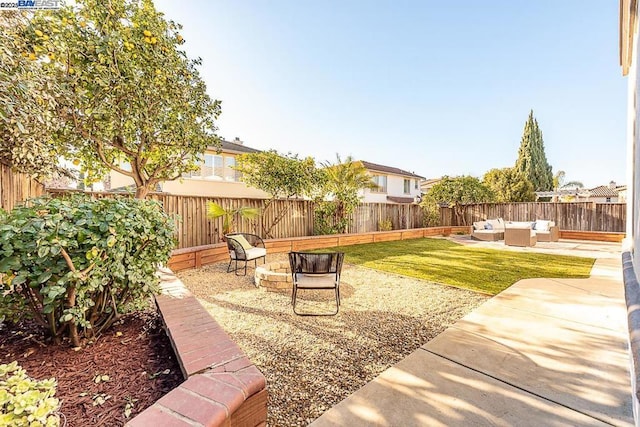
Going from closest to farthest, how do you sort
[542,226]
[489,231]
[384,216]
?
[542,226] < [489,231] < [384,216]

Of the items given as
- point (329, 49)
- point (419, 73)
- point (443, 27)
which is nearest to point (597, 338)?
point (443, 27)

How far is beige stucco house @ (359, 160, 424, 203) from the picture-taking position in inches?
928

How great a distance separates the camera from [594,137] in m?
22.0

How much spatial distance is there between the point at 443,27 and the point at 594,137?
21.5m

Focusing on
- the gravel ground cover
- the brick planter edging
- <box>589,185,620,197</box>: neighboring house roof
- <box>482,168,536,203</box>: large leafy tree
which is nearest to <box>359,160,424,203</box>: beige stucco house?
<box>482,168,536,203</box>: large leafy tree

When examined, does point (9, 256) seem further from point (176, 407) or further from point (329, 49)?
point (329, 49)

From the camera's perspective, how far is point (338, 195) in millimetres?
11008

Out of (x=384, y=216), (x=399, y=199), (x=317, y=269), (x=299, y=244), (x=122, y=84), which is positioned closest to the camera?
(x=317, y=269)

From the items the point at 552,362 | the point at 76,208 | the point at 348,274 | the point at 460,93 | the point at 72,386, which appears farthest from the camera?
the point at 460,93

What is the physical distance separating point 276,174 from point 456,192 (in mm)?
11345

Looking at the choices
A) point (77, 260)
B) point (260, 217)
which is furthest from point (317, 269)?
point (260, 217)

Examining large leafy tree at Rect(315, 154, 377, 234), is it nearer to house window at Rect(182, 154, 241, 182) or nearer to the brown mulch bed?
house window at Rect(182, 154, 241, 182)

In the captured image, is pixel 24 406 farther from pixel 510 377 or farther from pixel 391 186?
pixel 391 186

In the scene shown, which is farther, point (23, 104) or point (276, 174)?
point (276, 174)
